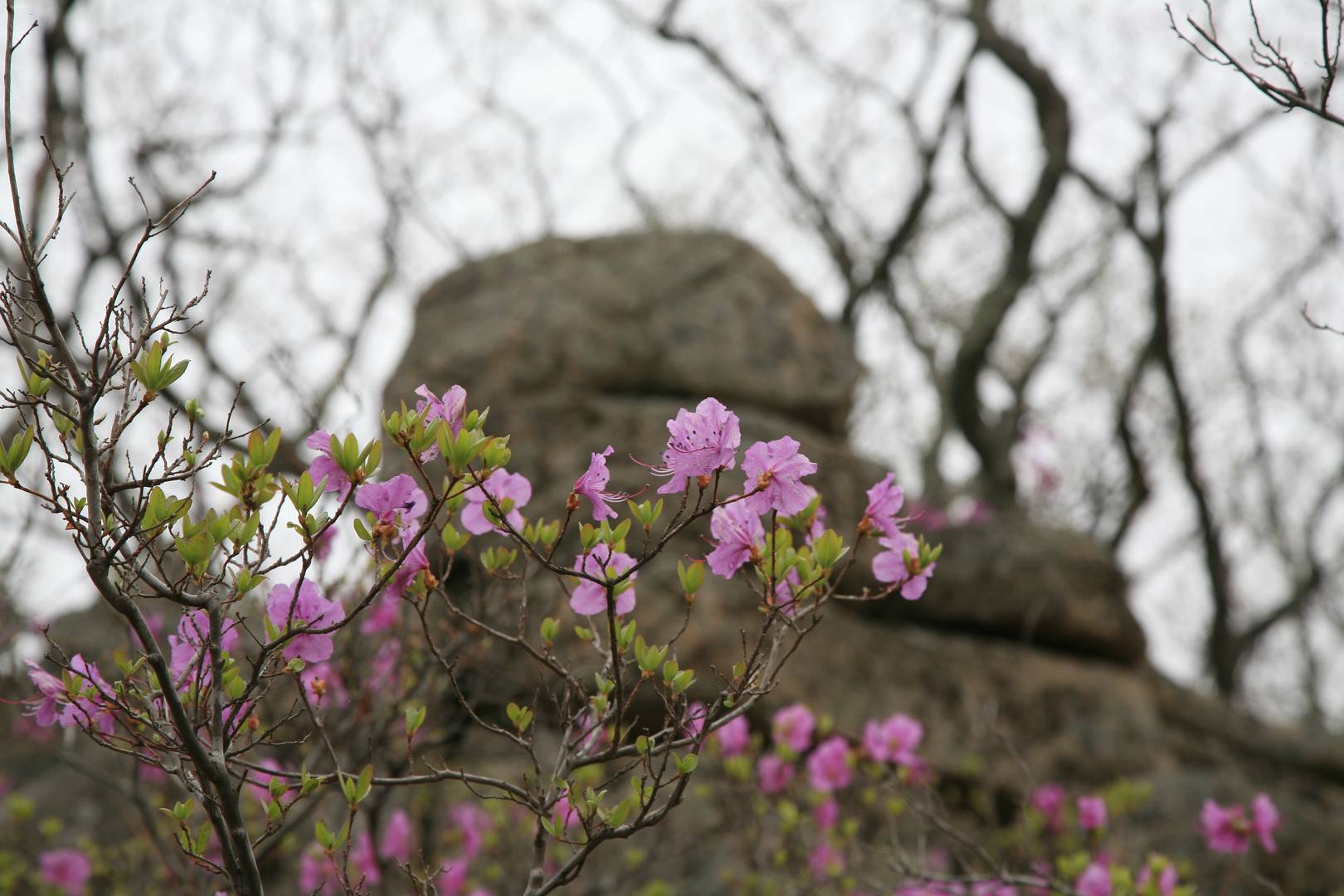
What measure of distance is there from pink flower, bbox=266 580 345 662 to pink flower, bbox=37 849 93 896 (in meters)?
2.94

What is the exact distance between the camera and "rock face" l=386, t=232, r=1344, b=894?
5012 mm

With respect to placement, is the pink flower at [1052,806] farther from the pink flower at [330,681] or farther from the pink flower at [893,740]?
the pink flower at [330,681]

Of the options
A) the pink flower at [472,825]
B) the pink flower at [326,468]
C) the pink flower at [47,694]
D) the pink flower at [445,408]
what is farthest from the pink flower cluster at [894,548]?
the pink flower at [472,825]

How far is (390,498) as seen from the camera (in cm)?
158

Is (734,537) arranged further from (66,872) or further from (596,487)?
(66,872)

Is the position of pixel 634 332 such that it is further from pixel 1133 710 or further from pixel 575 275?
pixel 1133 710

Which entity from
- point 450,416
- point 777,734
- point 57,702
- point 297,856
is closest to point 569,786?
point 450,416

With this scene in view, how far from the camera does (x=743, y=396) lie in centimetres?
574

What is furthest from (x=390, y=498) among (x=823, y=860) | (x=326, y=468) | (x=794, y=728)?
(x=823, y=860)

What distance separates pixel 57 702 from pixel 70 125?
7.30 metres

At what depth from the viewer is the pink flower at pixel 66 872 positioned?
3760 millimetres

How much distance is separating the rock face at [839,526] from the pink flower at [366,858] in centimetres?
147

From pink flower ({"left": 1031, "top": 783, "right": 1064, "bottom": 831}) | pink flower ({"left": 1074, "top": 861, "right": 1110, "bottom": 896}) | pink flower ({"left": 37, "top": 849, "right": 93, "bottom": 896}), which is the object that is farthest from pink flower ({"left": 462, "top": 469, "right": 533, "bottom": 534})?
pink flower ({"left": 1031, "top": 783, "right": 1064, "bottom": 831})

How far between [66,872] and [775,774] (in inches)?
107
